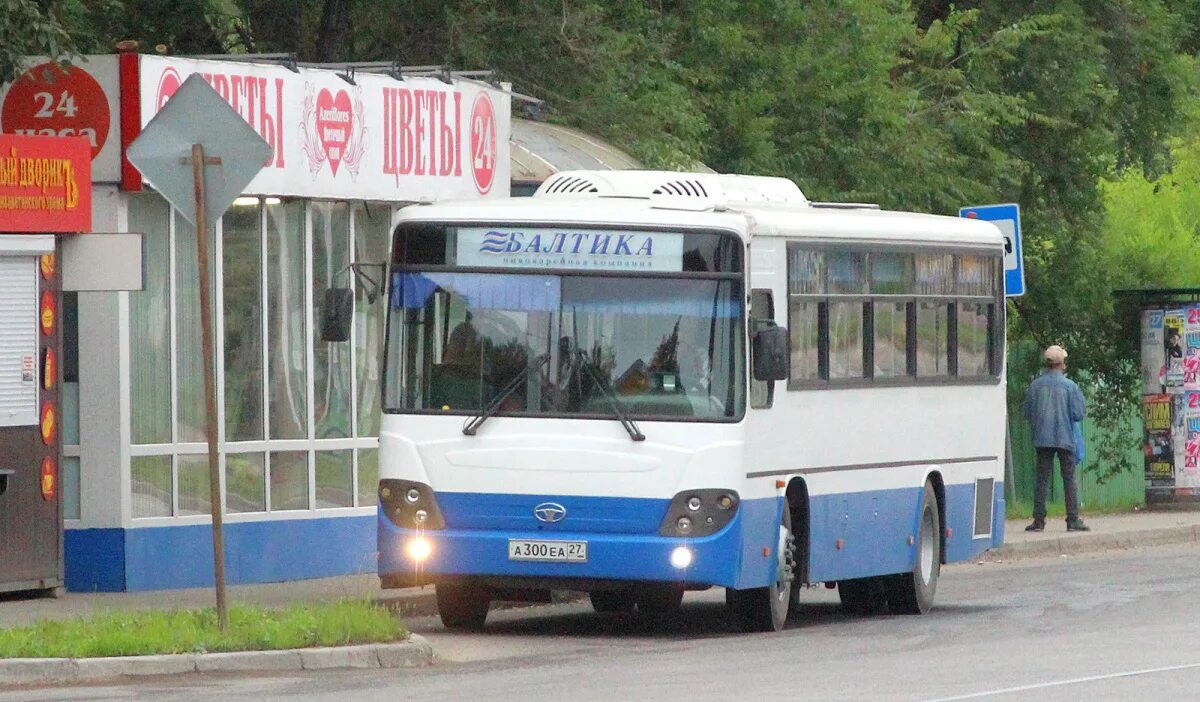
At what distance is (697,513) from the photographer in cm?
1502

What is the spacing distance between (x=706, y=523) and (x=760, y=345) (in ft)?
3.53

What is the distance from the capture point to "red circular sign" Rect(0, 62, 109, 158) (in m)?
17.4

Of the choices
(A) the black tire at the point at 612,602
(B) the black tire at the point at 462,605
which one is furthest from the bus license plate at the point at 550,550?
(A) the black tire at the point at 612,602

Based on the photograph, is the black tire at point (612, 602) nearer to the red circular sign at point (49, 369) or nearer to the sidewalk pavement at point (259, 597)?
the sidewalk pavement at point (259, 597)

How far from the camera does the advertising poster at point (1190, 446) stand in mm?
30469

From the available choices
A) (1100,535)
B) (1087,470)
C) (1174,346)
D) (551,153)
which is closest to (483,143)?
(551,153)

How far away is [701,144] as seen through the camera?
24.6m

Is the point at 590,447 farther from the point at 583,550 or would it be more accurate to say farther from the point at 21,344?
the point at 21,344

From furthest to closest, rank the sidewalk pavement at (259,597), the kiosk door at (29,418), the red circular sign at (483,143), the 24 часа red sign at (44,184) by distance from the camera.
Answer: the red circular sign at (483,143) → the kiosk door at (29,418) → the 24 часа red sign at (44,184) → the sidewalk pavement at (259,597)

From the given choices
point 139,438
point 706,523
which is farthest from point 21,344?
point 706,523

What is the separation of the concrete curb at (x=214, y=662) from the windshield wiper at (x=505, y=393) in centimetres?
175

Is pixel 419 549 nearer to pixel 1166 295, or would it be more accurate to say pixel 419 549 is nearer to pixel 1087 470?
pixel 1166 295

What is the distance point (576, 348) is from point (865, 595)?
4021 millimetres

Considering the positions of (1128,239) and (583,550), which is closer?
(583,550)
